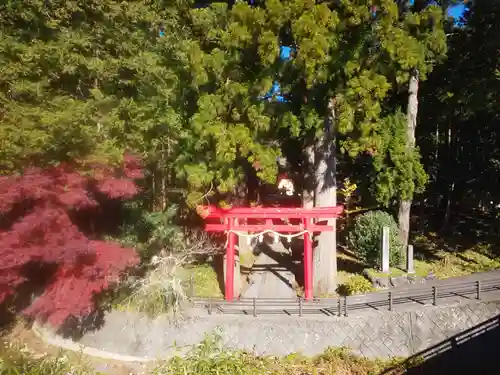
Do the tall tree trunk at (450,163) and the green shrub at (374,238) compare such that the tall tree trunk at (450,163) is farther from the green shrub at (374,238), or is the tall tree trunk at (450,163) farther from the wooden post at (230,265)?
the wooden post at (230,265)

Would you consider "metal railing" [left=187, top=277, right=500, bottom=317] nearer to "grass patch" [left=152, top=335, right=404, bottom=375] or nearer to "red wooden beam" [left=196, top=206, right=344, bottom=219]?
"grass patch" [left=152, top=335, right=404, bottom=375]

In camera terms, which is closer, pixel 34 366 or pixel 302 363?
pixel 34 366

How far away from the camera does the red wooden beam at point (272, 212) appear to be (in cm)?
1073

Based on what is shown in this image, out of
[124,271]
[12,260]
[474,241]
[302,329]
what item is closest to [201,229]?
[124,271]

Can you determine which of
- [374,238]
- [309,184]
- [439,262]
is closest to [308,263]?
[309,184]

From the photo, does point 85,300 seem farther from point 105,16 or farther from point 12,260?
point 105,16

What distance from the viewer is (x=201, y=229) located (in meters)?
13.7

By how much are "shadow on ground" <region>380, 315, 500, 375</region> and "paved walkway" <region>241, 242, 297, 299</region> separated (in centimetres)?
401

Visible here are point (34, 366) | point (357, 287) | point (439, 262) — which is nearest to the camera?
point (34, 366)

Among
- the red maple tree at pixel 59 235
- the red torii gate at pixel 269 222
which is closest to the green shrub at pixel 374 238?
the red torii gate at pixel 269 222

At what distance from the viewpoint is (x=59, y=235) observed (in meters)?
7.57

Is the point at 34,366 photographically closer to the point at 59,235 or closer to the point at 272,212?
the point at 59,235

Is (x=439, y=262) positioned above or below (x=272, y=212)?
below

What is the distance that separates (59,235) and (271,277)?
7.49 meters
